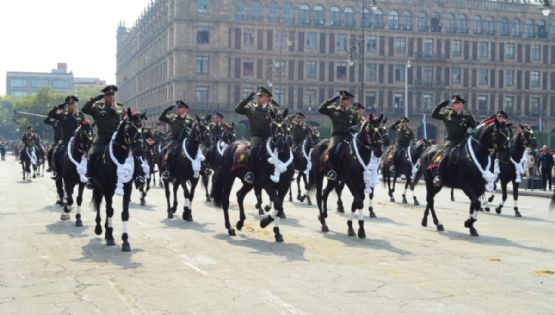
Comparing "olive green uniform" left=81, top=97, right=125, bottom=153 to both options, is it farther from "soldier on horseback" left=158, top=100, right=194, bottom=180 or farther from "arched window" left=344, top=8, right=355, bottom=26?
"arched window" left=344, top=8, right=355, bottom=26

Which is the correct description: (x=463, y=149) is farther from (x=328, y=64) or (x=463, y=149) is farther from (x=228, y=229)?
(x=328, y=64)

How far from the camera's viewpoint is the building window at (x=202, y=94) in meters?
93.4

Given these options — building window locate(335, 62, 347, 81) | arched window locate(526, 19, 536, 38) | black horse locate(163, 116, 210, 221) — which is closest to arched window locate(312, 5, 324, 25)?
building window locate(335, 62, 347, 81)

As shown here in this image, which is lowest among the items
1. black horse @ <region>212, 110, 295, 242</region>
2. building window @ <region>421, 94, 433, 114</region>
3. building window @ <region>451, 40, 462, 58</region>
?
black horse @ <region>212, 110, 295, 242</region>

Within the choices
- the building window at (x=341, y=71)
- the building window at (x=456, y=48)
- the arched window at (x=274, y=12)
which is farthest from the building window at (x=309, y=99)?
the building window at (x=456, y=48)

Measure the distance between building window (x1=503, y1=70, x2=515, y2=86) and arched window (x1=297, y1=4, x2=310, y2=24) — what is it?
30646 millimetres

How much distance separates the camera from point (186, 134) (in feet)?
60.0

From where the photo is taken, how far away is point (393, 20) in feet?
325

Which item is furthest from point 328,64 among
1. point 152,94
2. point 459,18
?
point 152,94

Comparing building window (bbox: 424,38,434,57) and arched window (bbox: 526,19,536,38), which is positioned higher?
arched window (bbox: 526,19,536,38)

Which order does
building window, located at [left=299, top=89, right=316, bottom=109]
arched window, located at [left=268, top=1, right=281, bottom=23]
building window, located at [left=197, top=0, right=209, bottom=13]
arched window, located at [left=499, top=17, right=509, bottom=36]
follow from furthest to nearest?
1. arched window, located at [left=499, top=17, right=509, bottom=36]
2. building window, located at [left=299, top=89, right=316, bottom=109]
3. arched window, located at [left=268, top=1, right=281, bottom=23]
4. building window, located at [left=197, top=0, right=209, bottom=13]

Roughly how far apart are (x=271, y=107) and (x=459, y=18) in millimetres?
92575

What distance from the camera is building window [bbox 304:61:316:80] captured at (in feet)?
317

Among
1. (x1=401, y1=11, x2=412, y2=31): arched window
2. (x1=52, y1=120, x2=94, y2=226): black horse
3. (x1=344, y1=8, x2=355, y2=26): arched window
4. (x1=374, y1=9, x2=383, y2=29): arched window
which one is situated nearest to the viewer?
(x1=52, y1=120, x2=94, y2=226): black horse
